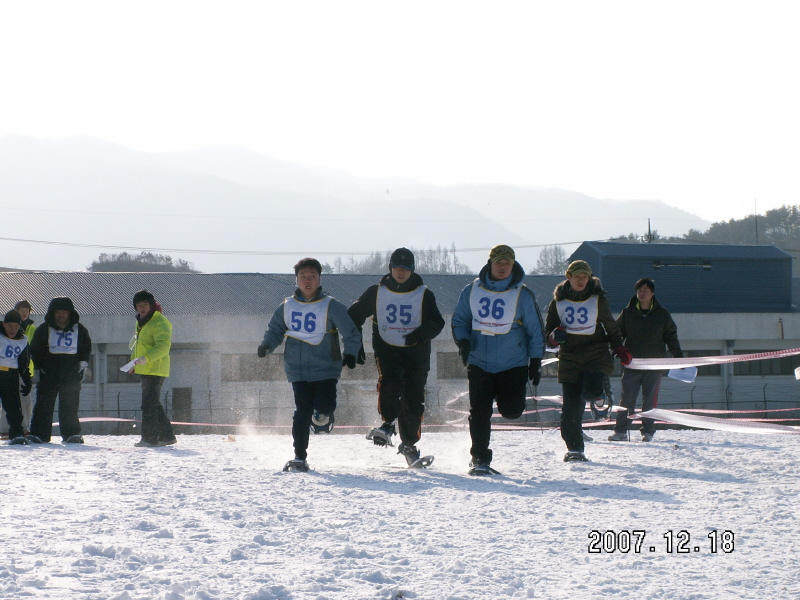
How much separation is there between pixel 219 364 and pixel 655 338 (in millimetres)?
23554

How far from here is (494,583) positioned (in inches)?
143

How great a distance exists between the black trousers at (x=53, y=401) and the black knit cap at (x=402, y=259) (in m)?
5.02

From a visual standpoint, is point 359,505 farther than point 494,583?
Yes

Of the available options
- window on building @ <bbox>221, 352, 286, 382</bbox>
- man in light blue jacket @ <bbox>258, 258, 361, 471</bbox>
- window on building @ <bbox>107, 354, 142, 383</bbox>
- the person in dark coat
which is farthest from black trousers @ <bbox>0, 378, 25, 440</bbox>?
window on building @ <bbox>107, 354, 142, 383</bbox>

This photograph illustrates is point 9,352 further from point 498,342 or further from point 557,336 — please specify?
point 557,336

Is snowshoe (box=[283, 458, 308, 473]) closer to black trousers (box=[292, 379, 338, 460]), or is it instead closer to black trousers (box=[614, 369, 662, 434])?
black trousers (box=[292, 379, 338, 460])

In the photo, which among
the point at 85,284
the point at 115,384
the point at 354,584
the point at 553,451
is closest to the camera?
the point at 354,584

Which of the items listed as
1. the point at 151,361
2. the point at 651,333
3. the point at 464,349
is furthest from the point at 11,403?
the point at 651,333

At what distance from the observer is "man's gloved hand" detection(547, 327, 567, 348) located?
7.77 metres

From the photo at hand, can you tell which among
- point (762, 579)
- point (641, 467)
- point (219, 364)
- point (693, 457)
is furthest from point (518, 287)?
point (219, 364)

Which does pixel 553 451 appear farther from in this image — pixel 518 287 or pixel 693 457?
pixel 518 287

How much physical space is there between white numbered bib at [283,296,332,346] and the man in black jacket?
4007mm

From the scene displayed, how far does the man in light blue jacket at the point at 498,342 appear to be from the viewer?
6988mm

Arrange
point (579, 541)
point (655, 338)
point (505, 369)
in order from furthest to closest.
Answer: point (655, 338)
point (505, 369)
point (579, 541)
